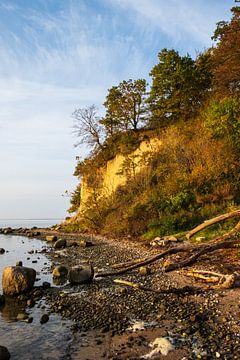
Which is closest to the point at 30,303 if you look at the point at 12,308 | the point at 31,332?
the point at 12,308

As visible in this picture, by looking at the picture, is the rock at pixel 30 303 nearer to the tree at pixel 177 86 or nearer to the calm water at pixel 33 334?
the calm water at pixel 33 334

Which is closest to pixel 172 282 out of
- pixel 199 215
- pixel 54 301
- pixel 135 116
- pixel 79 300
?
pixel 79 300

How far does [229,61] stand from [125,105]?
51.7 feet

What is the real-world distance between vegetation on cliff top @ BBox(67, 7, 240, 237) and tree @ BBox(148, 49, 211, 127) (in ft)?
0.31

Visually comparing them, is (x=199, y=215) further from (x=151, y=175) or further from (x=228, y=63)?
(x=228, y=63)

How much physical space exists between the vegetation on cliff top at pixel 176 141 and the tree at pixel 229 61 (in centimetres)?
7

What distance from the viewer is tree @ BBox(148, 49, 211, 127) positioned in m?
30.2

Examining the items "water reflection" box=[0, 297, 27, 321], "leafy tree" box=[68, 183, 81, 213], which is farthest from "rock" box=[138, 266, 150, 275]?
"leafy tree" box=[68, 183, 81, 213]

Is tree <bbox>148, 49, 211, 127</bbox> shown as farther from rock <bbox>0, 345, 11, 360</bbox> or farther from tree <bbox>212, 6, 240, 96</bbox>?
rock <bbox>0, 345, 11, 360</bbox>

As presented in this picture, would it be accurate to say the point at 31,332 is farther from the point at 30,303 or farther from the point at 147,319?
the point at 147,319

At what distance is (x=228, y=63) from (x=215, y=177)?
861 cm

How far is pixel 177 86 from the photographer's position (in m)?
31.0

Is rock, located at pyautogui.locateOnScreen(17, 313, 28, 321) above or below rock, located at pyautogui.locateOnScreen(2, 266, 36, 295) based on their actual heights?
below

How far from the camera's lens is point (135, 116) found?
120 feet
